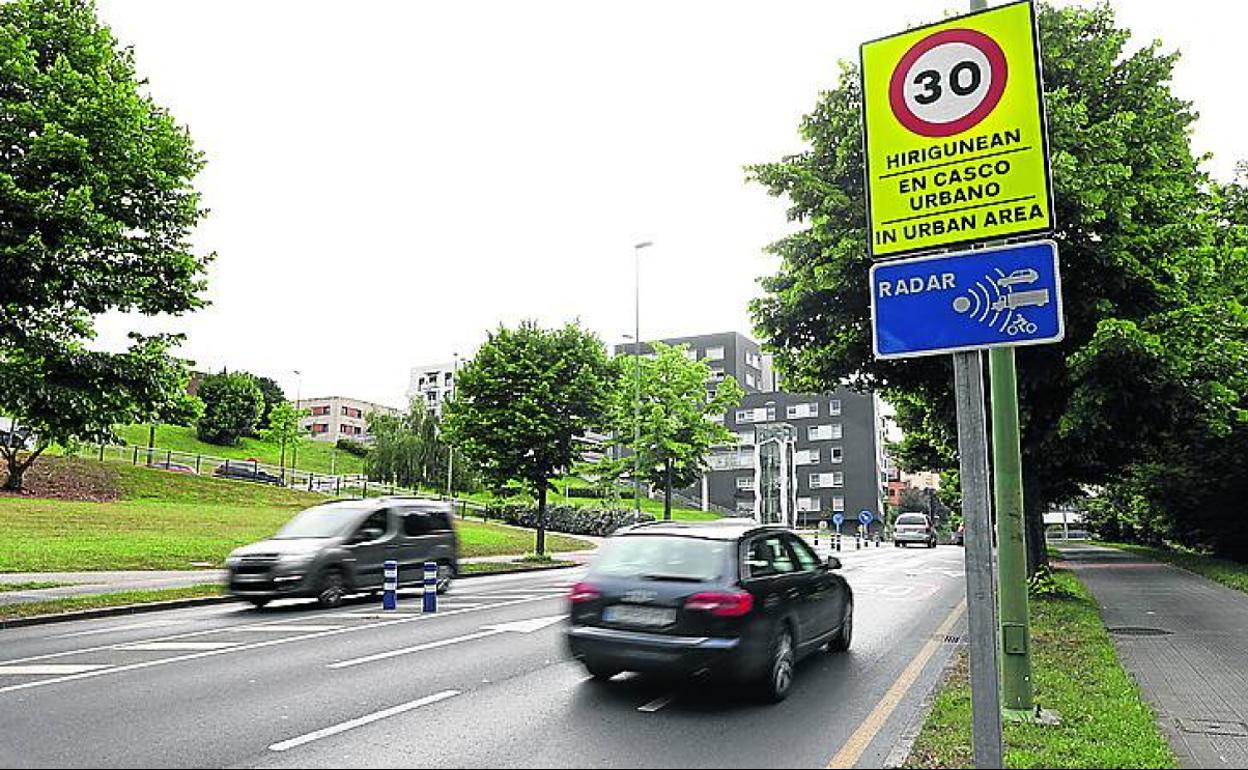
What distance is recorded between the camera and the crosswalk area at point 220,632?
30.3 ft

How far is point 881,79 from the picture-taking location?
552cm

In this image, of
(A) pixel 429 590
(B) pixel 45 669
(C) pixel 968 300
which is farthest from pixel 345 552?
(C) pixel 968 300

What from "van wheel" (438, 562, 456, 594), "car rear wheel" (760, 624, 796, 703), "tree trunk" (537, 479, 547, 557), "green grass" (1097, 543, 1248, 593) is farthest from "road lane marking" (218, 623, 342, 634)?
"green grass" (1097, 543, 1248, 593)

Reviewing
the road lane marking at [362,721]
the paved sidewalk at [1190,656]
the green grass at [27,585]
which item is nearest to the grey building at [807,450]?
the paved sidewalk at [1190,656]

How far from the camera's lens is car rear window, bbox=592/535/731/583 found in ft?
25.5

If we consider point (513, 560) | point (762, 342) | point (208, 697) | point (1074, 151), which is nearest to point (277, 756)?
point (208, 697)

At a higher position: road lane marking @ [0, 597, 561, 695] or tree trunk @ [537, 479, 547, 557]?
tree trunk @ [537, 479, 547, 557]

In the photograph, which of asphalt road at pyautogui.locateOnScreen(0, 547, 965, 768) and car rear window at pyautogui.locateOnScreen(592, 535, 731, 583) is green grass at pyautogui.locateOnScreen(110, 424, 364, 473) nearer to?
asphalt road at pyautogui.locateOnScreen(0, 547, 965, 768)

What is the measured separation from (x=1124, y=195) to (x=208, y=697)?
12.1 metres

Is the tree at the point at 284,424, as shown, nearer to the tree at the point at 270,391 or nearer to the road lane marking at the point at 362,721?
the tree at the point at 270,391

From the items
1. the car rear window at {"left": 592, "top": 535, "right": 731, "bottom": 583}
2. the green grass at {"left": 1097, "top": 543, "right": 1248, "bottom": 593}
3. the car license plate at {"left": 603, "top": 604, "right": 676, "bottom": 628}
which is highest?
the car rear window at {"left": 592, "top": 535, "right": 731, "bottom": 583}

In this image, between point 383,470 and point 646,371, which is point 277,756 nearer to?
point 646,371

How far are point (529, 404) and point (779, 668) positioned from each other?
63.5 feet

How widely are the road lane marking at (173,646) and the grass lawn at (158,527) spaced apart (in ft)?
35.0
